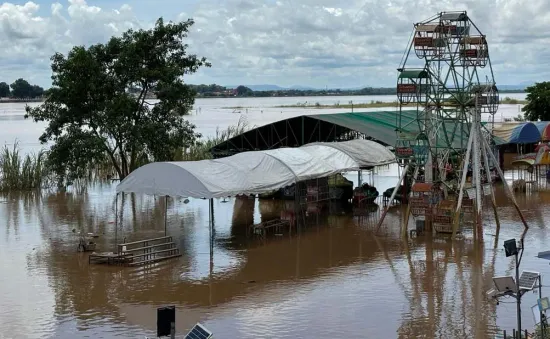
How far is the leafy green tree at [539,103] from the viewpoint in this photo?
195 ft

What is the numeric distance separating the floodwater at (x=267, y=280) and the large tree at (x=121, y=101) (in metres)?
4.53

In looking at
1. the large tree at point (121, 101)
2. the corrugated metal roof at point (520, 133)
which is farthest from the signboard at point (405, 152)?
the corrugated metal roof at point (520, 133)

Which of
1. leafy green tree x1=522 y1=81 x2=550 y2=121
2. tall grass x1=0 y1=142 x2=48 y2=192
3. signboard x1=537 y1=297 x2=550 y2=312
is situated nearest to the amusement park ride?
signboard x1=537 y1=297 x2=550 y2=312

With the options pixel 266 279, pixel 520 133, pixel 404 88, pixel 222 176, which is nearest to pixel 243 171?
pixel 222 176

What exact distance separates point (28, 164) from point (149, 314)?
23.7 metres

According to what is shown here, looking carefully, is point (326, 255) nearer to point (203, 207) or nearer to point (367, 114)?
point (203, 207)

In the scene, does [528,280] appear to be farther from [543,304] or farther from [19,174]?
[19,174]

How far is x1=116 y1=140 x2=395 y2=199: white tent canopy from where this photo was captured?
21047 millimetres

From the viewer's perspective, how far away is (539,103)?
197 ft

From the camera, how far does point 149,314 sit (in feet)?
50.1

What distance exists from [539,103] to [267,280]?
155 feet

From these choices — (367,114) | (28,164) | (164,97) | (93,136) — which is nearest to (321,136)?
(367,114)

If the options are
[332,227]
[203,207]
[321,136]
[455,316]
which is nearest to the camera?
[455,316]

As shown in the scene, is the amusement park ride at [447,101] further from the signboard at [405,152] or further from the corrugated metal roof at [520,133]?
the corrugated metal roof at [520,133]
